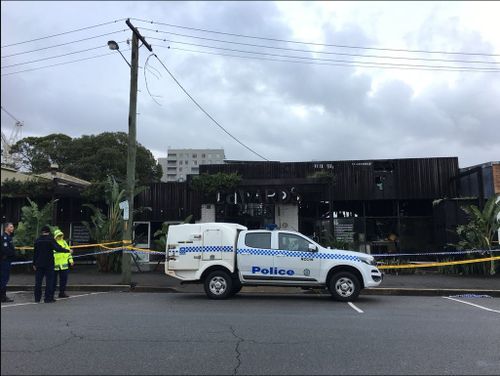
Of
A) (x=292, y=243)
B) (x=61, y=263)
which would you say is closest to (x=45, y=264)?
(x=61, y=263)

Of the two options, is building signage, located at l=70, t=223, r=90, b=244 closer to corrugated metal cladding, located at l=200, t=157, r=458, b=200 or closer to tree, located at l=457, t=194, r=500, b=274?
corrugated metal cladding, located at l=200, t=157, r=458, b=200

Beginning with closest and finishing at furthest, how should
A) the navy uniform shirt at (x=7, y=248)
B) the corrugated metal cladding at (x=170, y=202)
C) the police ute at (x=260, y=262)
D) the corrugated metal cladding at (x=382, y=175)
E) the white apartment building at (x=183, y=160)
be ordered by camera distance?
the navy uniform shirt at (x=7, y=248) < the police ute at (x=260, y=262) < the corrugated metal cladding at (x=382, y=175) < the corrugated metal cladding at (x=170, y=202) < the white apartment building at (x=183, y=160)

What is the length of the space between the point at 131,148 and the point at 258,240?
5.51 metres

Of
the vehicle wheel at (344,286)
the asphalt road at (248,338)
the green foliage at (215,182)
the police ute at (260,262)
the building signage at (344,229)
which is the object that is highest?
the green foliage at (215,182)

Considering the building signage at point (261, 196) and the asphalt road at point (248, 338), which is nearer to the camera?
the asphalt road at point (248, 338)

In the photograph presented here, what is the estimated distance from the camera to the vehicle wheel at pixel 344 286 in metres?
11.5

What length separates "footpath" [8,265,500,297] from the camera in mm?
13492

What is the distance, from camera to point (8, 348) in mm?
6164

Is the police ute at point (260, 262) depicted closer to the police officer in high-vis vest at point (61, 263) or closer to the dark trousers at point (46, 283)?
the police officer in high-vis vest at point (61, 263)

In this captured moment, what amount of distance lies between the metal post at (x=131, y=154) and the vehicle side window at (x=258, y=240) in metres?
4.39

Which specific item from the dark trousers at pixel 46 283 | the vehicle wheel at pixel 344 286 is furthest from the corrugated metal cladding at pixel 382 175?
the dark trousers at pixel 46 283

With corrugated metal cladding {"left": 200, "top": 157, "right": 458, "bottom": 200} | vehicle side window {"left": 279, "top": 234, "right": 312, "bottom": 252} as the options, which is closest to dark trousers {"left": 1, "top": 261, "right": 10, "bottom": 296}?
vehicle side window {"left": 279, "top": 234, "right": 312, "bottom": 252}

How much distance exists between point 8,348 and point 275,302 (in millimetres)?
6577

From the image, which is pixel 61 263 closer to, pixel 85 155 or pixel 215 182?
pixel 215 182
